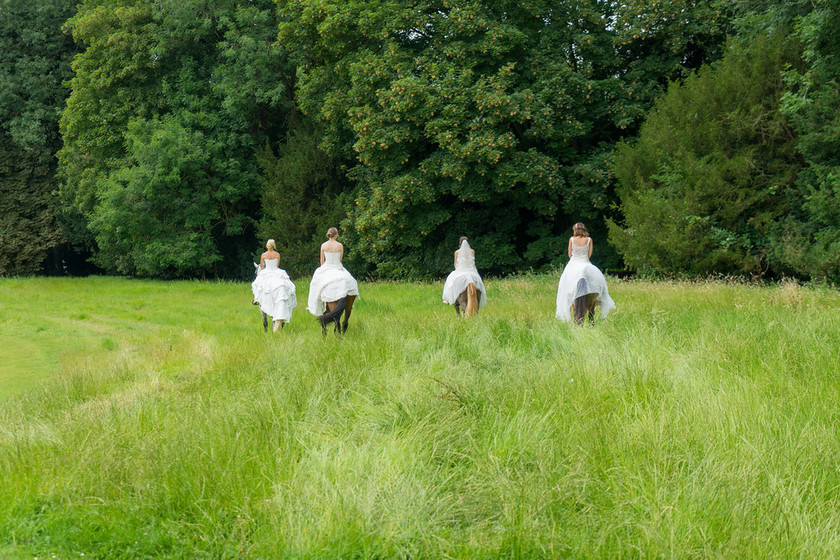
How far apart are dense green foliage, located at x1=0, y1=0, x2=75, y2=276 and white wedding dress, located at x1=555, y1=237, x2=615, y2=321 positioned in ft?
102

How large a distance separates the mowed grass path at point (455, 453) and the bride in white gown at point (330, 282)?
2743mm

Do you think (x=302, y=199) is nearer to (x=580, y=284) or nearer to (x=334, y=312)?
(x=334, y=312)

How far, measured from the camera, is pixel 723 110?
1911cm

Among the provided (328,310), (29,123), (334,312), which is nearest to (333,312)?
(334,312)

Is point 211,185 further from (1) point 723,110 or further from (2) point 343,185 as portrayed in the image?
(1) point 723,110

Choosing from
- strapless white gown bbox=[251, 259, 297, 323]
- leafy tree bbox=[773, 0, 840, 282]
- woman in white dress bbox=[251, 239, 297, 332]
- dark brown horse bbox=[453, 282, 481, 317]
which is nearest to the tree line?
leafy tree bbox=[773, 0, 840, 282]

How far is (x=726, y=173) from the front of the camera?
61.3 ft

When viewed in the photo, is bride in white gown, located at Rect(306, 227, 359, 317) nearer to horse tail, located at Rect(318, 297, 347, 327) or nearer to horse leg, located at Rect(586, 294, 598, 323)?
horse tail, located at Rect(318, 297, 347, 327)

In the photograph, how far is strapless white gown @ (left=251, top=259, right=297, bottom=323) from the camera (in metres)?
13.5

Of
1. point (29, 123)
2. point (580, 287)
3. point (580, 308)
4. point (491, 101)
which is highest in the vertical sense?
point (29, 123)

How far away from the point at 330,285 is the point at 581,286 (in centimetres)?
403

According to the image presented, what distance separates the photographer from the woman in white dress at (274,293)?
13.5 m

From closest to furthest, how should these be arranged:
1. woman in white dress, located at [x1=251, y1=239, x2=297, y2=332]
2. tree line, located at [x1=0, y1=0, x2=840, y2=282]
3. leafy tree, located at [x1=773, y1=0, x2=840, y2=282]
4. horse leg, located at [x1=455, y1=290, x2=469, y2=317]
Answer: horse leg, located at [x1=455, y1=290, x2=469, y2=317]
woman in white dress, located at [x1=251, y1=239, x2=297, y2=332]
leafy tree, located at [x1=773, y1=0, x2=840, y2=282]
tree line, located at [x1=0, y1=0, x2=840, y2=282]

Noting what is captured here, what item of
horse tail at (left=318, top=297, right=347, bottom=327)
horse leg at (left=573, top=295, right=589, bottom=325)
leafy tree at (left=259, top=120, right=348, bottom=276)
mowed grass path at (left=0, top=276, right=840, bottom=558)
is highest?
leafy tree at (left=259, top=120, right=348, bottom=276)
